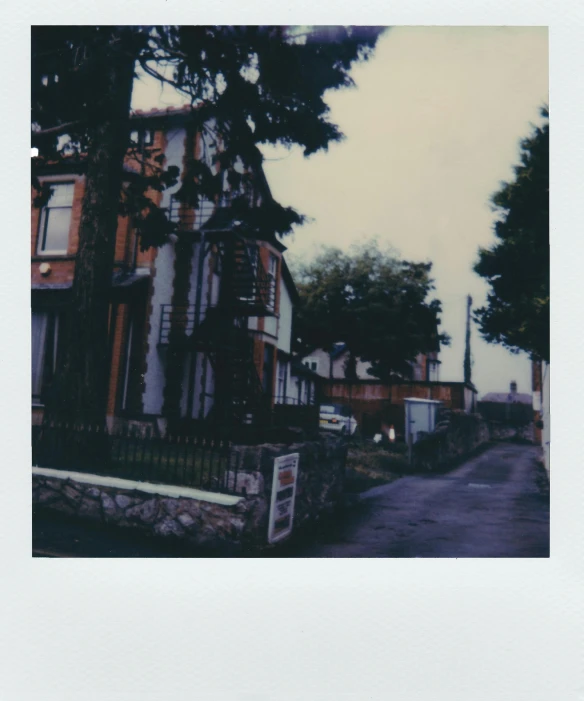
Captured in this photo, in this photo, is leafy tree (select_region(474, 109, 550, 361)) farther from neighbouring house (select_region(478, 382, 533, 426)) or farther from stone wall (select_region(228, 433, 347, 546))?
Result: stone wall (select_region(228, 433, 347, 546))

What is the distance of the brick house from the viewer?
489cm

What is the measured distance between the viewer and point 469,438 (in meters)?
7.47

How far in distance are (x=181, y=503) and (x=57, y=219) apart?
3.05m

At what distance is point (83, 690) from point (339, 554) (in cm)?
213

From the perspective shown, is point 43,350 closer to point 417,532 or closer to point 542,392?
point 417,532

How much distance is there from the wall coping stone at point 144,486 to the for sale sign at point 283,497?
38 centimetres

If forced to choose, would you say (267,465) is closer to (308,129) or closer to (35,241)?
(35,241)

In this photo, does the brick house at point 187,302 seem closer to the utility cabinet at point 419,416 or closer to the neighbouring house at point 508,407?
the utility cabinet at point 419,416

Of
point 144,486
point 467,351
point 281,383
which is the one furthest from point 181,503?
point 467,351

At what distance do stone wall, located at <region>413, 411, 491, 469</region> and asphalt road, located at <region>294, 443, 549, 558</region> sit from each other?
1.74 feet

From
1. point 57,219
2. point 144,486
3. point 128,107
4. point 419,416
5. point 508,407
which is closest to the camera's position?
point 144,486

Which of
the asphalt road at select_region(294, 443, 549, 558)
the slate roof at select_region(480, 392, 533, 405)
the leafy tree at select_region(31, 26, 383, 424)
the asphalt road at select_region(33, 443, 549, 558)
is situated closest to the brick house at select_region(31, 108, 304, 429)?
the leafy tree at select_region(31, 26, 383, 424)

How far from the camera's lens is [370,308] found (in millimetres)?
5113
